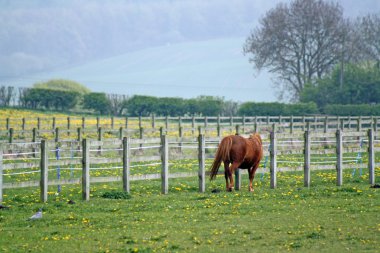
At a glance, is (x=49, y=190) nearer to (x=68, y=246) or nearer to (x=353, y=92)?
(x=68, y=246)

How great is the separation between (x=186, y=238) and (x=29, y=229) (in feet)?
10.8

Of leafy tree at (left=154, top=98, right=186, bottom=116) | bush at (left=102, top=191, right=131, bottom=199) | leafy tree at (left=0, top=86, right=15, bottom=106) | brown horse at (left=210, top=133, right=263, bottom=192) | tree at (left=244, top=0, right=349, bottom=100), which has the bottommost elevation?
bush at (left=102, top=191, right=131, bottom=199)

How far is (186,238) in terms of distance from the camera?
15773mm

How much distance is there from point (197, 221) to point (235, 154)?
6262 mm

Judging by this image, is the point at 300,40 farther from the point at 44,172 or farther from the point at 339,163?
the point at 44,172

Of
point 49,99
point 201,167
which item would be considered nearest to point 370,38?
point 49,99

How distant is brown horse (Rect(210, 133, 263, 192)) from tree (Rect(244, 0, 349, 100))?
81.4 metres

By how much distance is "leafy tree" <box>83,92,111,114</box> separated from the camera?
298ft

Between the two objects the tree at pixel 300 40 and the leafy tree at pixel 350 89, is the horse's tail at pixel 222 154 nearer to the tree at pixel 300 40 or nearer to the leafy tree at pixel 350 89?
the leafy tree at pixel 350 89

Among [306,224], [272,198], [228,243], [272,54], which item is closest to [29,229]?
[228,243]

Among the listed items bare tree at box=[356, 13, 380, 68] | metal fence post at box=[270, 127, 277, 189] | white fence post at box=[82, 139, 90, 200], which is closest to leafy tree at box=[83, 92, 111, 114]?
bare tree at box=[356, 13, 380, 68]

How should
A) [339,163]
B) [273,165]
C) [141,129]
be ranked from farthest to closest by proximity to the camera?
1. [141,129]
2. [339,163]
3. [273,165]

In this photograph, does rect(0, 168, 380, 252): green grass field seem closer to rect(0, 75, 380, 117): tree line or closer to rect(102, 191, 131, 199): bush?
rect(102, 191, 131, 199): bush

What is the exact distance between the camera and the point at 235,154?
78.7 feet
